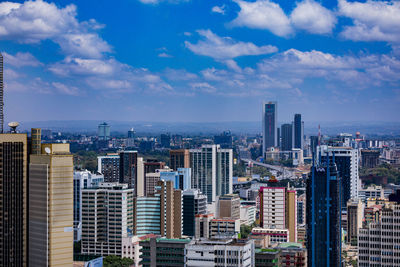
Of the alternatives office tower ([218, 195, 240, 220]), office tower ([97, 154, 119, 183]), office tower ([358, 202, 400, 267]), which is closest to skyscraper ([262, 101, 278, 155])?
office tower ([97, 154, 119, 183])

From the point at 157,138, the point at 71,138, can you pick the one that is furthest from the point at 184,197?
the point at 157,138

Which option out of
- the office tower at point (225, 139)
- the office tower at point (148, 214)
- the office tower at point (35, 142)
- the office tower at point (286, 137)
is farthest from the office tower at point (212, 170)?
the office tower at point (286, 137)

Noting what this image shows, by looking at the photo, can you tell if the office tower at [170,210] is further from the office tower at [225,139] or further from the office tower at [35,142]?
the office tower at [225,139]

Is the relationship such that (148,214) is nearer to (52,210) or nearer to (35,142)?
(35,142)

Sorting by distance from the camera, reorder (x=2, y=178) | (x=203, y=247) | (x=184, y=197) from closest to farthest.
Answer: (x=203, y=247) → (x=2, y=178) → (x=184, y=197)

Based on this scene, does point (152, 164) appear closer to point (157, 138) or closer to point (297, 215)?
point (297, 215)
